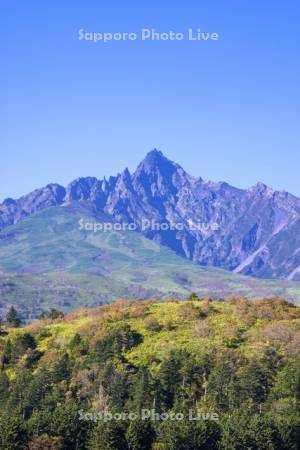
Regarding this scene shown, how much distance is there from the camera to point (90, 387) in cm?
11644

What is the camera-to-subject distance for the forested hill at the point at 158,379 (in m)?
95.2

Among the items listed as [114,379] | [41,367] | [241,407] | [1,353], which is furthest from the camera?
[1,353]

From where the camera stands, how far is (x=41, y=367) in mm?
123125

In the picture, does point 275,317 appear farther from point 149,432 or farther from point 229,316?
point 149,432

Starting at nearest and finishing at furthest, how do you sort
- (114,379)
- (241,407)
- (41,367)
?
(241,407), (114,379), (41,367)

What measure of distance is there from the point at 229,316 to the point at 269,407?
87.8 feet

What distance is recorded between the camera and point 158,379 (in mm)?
114938

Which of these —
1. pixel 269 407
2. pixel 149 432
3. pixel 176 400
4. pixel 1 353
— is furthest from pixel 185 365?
pixel 1 353

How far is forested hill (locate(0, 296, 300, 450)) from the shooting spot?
95250 millimetres

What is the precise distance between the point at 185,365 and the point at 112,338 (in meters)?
15.1

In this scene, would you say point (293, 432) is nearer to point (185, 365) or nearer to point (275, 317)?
point (185, 365)

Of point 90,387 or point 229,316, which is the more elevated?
point 229,316

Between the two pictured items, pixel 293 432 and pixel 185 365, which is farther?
pixel 185 365

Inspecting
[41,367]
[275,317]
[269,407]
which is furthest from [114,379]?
[275,317]
